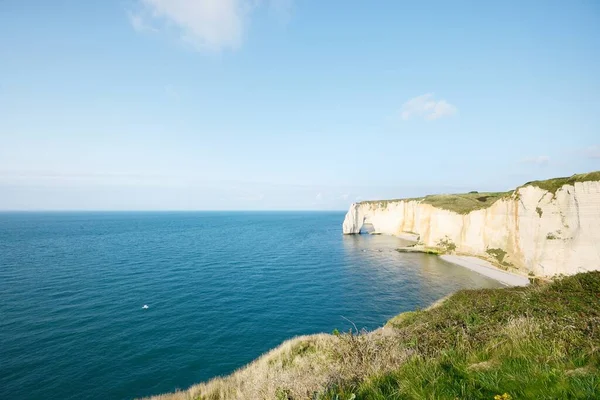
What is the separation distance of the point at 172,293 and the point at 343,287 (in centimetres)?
2281

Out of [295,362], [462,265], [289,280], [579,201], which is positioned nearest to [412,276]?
[462,265]

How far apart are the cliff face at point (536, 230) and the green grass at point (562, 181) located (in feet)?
1.69

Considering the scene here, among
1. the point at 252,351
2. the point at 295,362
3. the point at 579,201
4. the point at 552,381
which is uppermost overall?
the point at 579,201

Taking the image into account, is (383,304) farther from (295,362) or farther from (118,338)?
(118,338)

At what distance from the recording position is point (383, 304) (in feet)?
106

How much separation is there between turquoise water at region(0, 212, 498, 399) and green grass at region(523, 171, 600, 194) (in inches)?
609

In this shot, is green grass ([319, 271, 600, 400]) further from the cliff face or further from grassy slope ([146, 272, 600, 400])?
the cliff face

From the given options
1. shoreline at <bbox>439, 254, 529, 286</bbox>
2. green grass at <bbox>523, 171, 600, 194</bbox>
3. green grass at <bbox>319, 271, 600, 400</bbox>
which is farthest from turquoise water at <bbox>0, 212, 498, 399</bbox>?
green grass at <bbox>319, 271, 600, 400</bbox>

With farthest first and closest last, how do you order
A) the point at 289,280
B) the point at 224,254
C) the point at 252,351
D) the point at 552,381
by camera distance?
1. the point at 224,254
2. the point at 289,280
3. the point at 252,351
4. the point at 552,381

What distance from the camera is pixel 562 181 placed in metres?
36.6

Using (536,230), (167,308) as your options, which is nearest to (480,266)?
(536,230)

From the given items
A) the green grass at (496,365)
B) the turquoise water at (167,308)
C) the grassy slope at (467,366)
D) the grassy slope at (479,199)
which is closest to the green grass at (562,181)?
the grassy slope at (479,199)

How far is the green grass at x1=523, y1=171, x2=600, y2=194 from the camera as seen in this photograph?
32.9 metres

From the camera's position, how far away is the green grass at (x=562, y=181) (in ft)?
108
